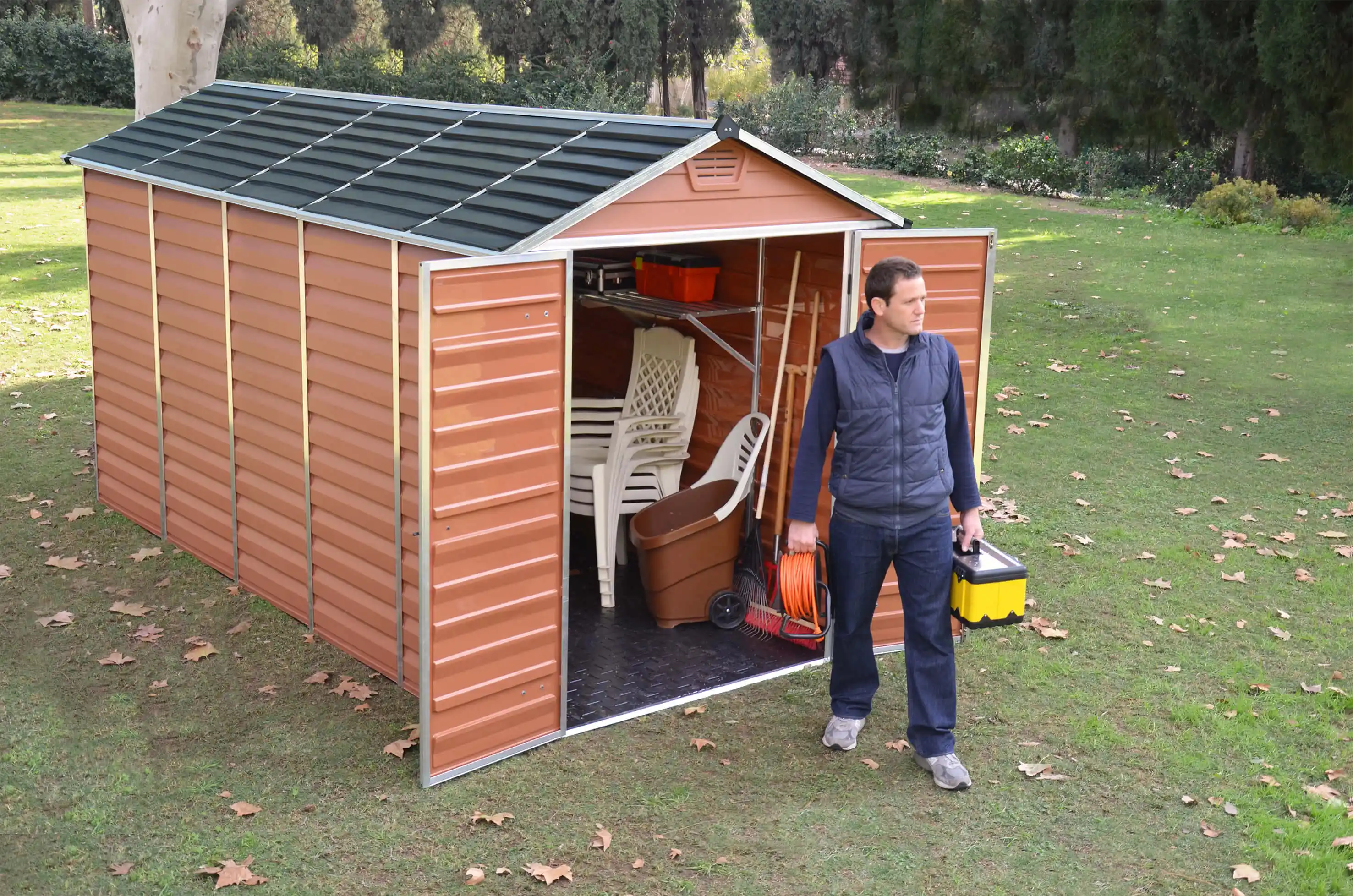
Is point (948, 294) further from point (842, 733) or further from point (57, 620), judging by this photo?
point (57, 620)

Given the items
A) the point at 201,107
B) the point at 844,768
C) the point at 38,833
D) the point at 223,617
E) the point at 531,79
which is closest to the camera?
the point at 38,833

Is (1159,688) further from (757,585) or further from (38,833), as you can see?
(38,833)

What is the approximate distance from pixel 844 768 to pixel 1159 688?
1.82 meters

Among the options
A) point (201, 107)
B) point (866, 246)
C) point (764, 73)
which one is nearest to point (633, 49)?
point (764, 73)

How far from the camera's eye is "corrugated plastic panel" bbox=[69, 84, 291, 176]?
807 centimetres

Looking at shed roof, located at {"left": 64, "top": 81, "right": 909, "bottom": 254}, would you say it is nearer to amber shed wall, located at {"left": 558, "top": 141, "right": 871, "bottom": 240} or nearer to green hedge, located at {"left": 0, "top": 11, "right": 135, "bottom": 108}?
amber shed wall, located at {"left": 558, "top": 141, "right": 871, "bottom": 240}

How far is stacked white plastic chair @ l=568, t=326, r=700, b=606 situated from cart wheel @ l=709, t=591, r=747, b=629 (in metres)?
0.63

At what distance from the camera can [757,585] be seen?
7.21m

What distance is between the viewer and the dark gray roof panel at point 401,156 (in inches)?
224

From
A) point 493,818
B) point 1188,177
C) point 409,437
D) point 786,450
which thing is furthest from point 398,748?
point 1188,177

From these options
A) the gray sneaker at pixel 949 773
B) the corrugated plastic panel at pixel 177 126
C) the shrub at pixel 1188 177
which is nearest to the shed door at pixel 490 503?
the gray sneaker at pixel 949 773

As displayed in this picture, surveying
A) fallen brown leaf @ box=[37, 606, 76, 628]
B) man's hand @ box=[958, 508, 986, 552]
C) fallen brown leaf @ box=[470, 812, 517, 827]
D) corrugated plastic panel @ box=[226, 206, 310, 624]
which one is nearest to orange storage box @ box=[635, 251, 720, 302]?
corrugated plastic panel @ box=[226, 206, 310, 624]

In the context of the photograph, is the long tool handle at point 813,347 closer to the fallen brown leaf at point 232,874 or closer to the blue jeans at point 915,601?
the blue jeans at point 915,601

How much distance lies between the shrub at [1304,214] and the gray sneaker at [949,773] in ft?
61.2
